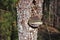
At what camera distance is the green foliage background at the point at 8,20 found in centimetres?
610

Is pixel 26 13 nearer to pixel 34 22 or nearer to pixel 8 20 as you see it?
pixel 34 22

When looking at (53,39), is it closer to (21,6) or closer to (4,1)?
(4,1)

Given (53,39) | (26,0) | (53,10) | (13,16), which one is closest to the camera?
(26,0)

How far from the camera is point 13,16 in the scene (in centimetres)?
610

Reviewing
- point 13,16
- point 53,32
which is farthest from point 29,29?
point 53,32

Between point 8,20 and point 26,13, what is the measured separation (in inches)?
131

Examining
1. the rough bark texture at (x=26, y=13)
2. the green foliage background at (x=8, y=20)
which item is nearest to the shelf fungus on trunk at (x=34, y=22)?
the rough bark texture at (x=26, y=13)

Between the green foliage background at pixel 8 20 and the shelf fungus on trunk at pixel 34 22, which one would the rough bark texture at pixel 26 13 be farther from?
the green foliage background at pixel 8 20

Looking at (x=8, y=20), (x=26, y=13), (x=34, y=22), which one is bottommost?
(x=8, y=20)

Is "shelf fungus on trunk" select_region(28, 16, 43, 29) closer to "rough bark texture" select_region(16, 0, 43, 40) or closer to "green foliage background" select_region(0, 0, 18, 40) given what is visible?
"rough bark texture" select_region(16, 0, 43, 40)

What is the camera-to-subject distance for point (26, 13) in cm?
289

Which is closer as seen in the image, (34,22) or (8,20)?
(34,22)

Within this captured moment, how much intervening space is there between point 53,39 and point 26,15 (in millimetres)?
5161

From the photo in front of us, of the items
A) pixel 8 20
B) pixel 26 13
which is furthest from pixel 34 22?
pixel 8 20
